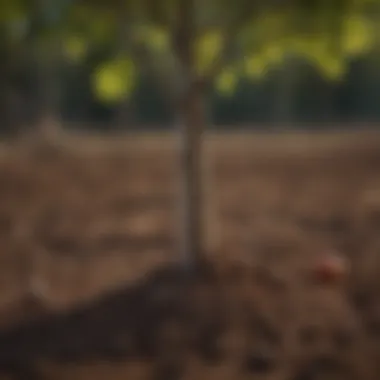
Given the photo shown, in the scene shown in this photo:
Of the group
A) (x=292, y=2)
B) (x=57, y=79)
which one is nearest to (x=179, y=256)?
(x=292, y=2)

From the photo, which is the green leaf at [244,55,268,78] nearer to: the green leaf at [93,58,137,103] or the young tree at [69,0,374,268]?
the young tree at [69,0,374,268]

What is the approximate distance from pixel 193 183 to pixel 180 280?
448mm

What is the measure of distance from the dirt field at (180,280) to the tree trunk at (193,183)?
0.34 feet

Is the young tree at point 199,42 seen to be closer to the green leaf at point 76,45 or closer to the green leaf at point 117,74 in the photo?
the green leaf at point 117,74

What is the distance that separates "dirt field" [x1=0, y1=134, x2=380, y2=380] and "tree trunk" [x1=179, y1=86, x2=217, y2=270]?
10 cm

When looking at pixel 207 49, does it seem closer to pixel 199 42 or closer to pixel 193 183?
pixel 199 42

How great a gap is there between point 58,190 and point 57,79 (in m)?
1.74

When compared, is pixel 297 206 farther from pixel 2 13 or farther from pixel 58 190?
pixel 2 13

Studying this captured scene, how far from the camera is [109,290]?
152 inches

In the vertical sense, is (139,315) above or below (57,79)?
below

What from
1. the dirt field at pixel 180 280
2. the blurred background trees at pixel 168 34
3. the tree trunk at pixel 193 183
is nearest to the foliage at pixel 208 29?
the blurred background trees at pixel 168 34

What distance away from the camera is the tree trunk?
154 inches

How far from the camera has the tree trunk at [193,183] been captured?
3.90m

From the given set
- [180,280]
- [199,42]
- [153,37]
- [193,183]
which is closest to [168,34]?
[199,42]
